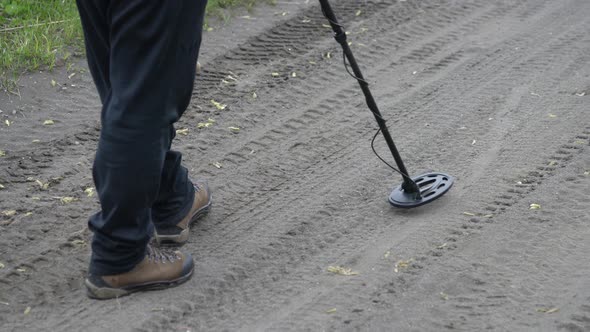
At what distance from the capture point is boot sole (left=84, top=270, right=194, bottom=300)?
351 cm

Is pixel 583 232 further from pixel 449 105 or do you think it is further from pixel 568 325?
pixel 449 105

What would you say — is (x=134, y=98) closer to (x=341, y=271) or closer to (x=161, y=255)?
(x=161, y=255)

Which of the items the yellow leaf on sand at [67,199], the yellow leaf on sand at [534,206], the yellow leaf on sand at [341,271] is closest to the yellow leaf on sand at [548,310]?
the yellow leaf on sand at [341,271]

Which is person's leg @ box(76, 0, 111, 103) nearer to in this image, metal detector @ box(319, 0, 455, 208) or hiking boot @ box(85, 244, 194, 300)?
hiking boot @ box(85, 244, 194, 300)

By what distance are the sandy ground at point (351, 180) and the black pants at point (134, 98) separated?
13.1 inches

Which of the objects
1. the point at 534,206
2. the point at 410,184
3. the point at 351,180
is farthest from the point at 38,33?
the point at 534,206

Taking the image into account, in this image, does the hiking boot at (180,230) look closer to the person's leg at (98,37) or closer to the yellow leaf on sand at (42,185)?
the person's leg at (98,37)

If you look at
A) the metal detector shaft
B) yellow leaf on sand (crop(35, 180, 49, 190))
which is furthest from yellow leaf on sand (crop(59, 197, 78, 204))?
the metal detector shaft

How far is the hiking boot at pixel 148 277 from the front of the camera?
11.5ft

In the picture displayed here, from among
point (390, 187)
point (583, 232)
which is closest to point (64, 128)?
point (390, 187)

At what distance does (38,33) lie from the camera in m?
→ 6.01

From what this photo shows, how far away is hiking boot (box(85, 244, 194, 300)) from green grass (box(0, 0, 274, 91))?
232 cm

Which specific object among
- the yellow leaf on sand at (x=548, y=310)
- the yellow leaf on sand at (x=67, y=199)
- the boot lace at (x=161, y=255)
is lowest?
the yellow leaf on sand at (x=548, y=310)

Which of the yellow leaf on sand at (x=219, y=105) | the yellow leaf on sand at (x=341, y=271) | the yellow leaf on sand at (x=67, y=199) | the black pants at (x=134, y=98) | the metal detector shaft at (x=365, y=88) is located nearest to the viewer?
the black pants at (x=134, y=98)
